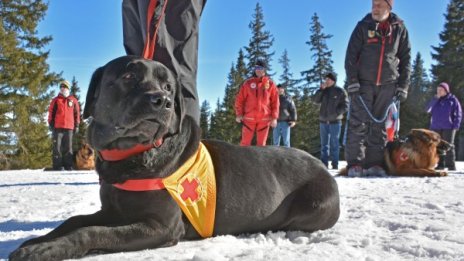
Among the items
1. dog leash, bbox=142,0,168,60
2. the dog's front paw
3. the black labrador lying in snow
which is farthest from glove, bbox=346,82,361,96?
the dog's front paw

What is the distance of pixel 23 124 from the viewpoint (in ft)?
67.4

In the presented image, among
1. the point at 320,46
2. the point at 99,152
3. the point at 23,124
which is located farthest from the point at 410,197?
the point at 320,46

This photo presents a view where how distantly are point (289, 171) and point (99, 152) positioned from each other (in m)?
1.27

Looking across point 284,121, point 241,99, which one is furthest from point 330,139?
point 241,99

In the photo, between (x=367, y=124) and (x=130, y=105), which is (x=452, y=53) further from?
(x=130, y=105)

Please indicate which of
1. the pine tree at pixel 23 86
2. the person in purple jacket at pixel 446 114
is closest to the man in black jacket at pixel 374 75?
the person in purple jacket at pixel 446 114

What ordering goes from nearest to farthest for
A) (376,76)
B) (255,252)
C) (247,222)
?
(255,252) → (247,222) → (376,76)

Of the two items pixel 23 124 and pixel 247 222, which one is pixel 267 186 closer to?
pixel 247 222

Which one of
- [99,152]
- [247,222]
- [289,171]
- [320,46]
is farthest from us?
[320,46]

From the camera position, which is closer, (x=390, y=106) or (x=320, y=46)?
(x=390, y=106)

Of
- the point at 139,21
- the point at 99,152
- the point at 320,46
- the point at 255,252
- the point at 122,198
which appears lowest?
the point at 255,252

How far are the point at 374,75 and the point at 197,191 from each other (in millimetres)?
5317

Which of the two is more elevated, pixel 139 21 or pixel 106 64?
pixel 139 21

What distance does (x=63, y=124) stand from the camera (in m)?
11.5
